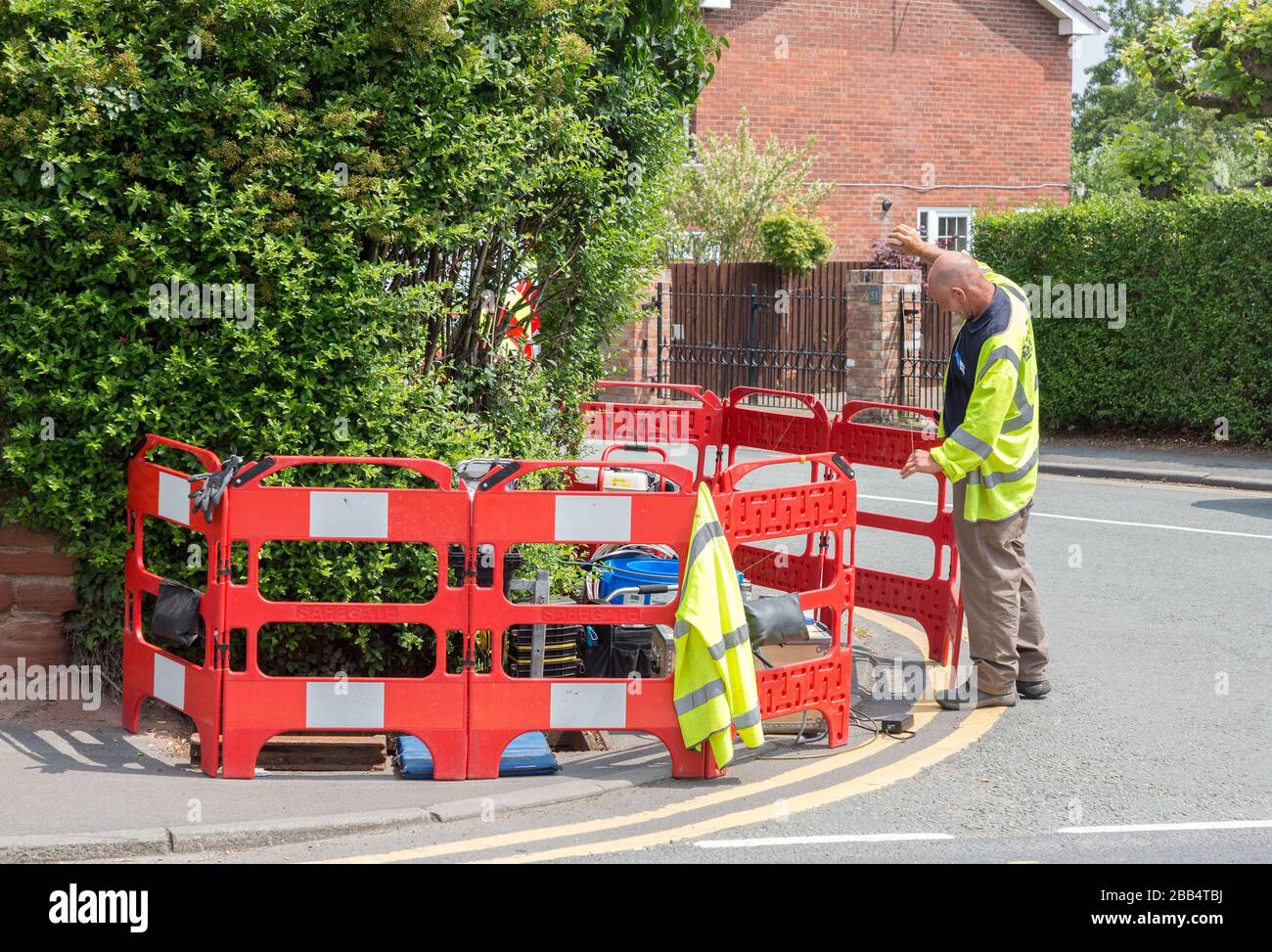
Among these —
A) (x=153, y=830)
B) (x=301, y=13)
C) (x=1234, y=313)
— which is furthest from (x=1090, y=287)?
(x=153, y=830)

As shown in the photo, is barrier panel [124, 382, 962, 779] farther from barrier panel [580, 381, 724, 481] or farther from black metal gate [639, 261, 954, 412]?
black metal gate [639, 261, 954, 412]

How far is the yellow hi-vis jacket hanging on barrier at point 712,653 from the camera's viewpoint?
20.0 feet

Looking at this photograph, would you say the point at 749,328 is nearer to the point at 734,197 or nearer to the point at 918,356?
the point at 734,197

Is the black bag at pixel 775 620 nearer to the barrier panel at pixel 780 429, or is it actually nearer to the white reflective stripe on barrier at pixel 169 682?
the barrier panel at pixel 780 429

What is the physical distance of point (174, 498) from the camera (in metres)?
6.25

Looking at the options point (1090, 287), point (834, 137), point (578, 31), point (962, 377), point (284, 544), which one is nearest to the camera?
point (284, 544)

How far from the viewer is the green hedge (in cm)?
1752

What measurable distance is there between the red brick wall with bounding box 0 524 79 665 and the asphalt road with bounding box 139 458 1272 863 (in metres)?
2.16

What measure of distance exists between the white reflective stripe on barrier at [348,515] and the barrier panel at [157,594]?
369mm

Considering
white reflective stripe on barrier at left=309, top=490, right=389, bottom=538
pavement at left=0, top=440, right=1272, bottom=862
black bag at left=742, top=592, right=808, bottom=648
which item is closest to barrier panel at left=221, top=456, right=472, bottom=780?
white reflective stripe on barrier at left=309, top=490, right=389, bottom=538

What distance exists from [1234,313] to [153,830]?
15267 mm

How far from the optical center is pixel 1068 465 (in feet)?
57.0

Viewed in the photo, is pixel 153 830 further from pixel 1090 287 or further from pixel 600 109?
pixel 1090 287

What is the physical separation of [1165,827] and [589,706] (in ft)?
7.41
